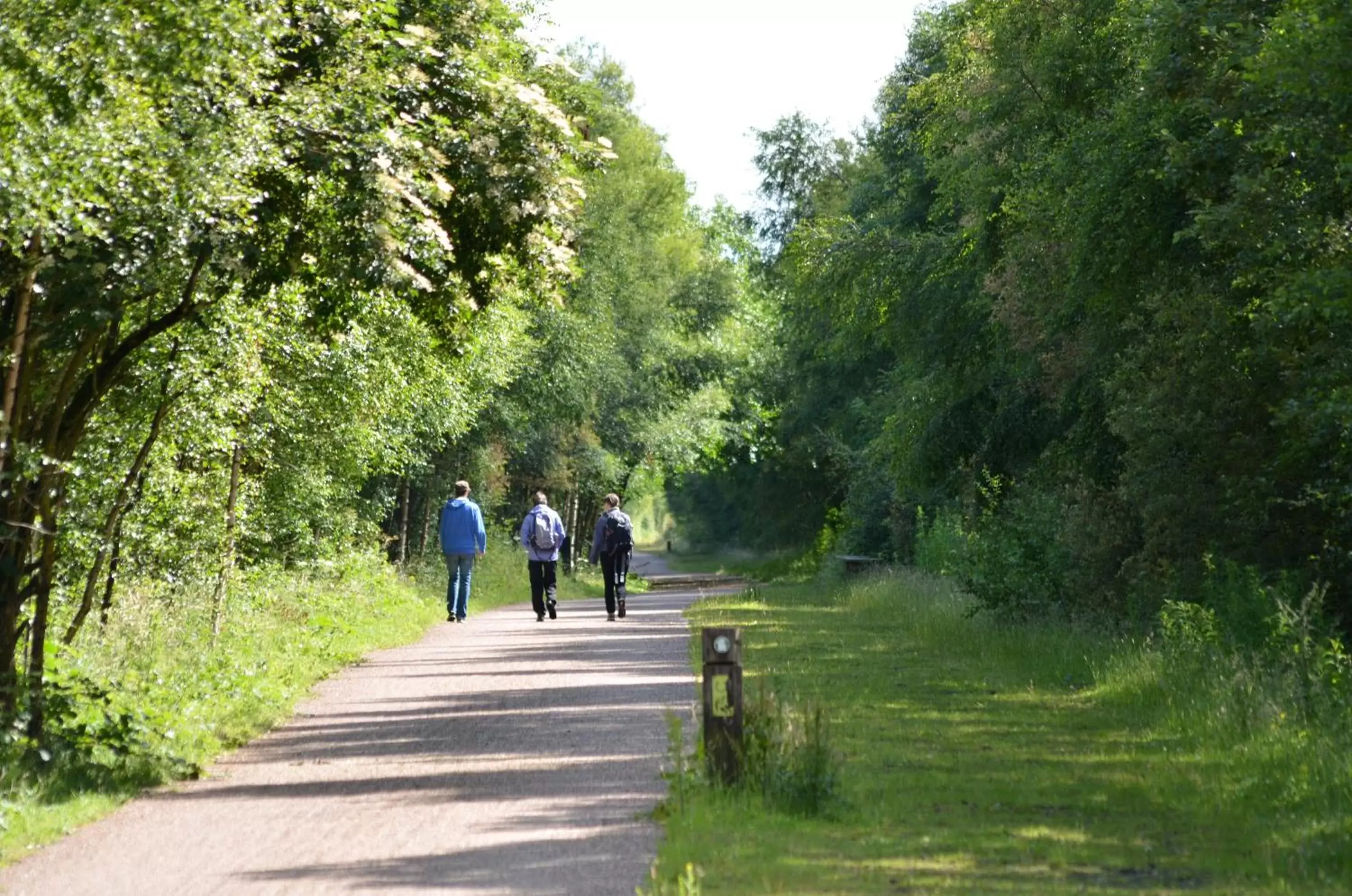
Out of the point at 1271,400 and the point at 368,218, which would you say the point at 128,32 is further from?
the point at 1271,400

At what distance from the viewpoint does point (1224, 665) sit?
15.6 m

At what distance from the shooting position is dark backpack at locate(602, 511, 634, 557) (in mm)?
27469

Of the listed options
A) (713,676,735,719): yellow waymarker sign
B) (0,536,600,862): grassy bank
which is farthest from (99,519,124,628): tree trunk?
(713,676,735,719): yellow waymarker sign

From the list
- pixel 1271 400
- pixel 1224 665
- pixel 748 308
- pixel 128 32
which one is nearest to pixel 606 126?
pixel 748 308

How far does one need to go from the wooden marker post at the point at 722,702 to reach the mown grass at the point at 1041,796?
281 millimetres

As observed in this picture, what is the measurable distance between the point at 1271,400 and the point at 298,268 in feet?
32.4

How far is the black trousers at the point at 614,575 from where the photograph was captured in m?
28.2

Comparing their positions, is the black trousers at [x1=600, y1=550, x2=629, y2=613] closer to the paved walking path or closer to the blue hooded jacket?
the blue hooded jacket

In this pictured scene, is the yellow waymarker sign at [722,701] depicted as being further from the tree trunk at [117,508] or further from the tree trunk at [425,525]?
the tree trunk at [425,525]

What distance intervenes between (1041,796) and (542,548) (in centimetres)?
1583

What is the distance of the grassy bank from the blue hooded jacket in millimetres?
1319

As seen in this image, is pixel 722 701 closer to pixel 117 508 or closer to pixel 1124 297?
pixel 117 508

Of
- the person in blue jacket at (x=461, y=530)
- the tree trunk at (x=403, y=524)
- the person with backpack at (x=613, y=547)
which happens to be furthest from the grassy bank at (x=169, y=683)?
the tree trunk at (x=403, y=524)

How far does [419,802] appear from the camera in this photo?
37.1 feet
